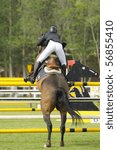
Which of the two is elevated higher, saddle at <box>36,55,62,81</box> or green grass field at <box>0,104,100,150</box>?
saddle at <box>36,55,62,81</box>

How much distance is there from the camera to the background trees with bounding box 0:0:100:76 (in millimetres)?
48625

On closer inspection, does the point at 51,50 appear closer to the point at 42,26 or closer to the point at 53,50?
the point at 53,50

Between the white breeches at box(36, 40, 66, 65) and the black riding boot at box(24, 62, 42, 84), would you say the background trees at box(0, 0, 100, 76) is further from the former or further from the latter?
the white breeches at box(36, 40, 66, 65)

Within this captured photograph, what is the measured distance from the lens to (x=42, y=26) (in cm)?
5284

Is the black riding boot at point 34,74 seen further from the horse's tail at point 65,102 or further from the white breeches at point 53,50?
the horse's tail at point 65,102

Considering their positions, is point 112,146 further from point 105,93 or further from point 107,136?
point 105,93

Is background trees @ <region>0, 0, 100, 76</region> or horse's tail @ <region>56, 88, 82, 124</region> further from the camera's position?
background trees @ <region>0, 0, 100, 76</region>

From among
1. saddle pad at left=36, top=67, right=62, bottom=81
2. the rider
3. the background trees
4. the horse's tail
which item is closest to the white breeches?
the rider

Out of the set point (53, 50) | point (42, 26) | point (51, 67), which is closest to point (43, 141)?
point (51, 67)

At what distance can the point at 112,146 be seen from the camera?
4.33 meters

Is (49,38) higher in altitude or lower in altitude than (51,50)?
higher

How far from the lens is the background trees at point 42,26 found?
48625 mm

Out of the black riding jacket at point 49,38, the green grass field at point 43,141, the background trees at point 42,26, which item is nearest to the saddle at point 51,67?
the black riding jacket at point 49,38

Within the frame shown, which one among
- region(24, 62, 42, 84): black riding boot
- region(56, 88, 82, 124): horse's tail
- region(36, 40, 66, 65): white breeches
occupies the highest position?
region(36, 40, 66, 65): white breeches
